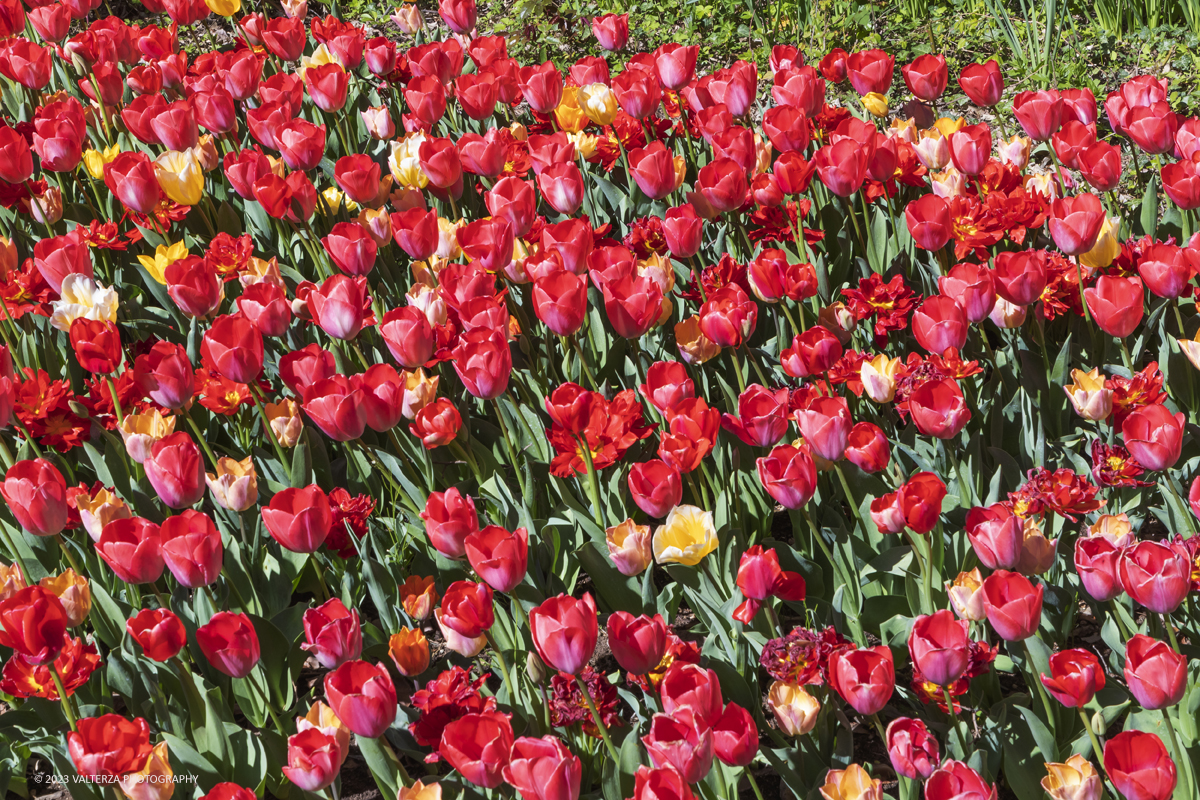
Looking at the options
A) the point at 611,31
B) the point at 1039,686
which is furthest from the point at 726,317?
the point at 611,31

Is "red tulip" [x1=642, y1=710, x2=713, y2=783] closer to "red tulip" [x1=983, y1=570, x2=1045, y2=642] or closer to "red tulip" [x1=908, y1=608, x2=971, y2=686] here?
"red tulip" [x1=908, y1=608, x2=971, y2=686]

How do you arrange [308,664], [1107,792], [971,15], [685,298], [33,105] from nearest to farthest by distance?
1. [1107,792]
2. [308,664]
3. [685,298]
4. [33,105]
5. [971,15]

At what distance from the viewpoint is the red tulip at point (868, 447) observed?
170 centimetres

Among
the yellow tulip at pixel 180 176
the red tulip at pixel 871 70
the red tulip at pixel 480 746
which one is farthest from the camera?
the red tulip at pixel 871 70

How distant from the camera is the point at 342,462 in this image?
2.37 meters

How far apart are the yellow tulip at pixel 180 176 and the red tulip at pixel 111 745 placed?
5.75 ft

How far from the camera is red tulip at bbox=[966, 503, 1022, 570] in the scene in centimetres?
146

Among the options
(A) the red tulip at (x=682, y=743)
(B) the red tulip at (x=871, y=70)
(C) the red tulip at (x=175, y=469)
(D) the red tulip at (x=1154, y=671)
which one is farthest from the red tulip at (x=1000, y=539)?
(B) the red tulip at (x=871, y=70)

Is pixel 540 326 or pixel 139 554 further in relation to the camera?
pixel 540 326

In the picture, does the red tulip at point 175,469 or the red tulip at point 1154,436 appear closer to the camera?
the red tulip at point 1154,436

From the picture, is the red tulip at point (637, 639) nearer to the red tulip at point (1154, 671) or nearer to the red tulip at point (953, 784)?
the red tulip at point (953, 784)

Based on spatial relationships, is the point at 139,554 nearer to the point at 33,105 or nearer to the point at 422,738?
the point at 422,738

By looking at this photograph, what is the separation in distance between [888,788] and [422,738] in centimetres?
72

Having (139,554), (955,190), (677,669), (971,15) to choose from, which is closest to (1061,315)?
(955,190)
